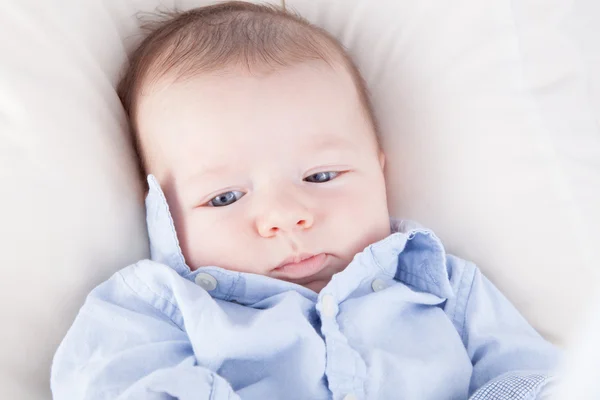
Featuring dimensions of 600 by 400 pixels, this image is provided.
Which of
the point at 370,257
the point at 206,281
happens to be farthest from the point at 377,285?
the point at 206,281

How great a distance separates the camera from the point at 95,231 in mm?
1094

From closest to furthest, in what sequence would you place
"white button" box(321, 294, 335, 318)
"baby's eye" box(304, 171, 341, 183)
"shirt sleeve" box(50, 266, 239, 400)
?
"shirt sleeve" box(50, 266, 239, 400), "white button" box(321, 294, 335, 318), "baby's eye" box(304, 171, 341, 183)

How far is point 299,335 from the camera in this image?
1.01 metres

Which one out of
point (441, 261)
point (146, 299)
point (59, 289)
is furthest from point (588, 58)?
point (59, 289)

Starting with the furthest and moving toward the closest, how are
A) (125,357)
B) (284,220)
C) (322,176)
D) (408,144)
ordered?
(408,144)
(322,176)
(284,220)
(125,357)

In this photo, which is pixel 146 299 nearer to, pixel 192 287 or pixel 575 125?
pixel 192 287

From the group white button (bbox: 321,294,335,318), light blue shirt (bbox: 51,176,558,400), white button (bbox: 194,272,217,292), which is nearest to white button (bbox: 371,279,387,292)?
light blue shirt (bbox: 51,176,558,400)

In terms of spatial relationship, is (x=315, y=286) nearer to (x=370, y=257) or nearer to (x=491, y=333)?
(x=370, y=257)

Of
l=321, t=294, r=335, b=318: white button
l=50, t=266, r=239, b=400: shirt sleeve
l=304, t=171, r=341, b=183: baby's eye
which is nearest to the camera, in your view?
l=50, t=266, r=239, b=400: shirt sleeve

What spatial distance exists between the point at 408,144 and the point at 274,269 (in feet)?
1.35

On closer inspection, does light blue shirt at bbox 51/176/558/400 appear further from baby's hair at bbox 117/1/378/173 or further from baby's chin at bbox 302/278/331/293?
baby's hair at bbox 117/1/378/173

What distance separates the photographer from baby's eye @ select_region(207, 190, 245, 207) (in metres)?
1.13

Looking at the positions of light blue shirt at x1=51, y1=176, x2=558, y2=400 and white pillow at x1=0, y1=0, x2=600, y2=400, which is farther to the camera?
white pillow at x1=0, y1=0, x2=600, y2=400

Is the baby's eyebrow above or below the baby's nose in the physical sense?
above
